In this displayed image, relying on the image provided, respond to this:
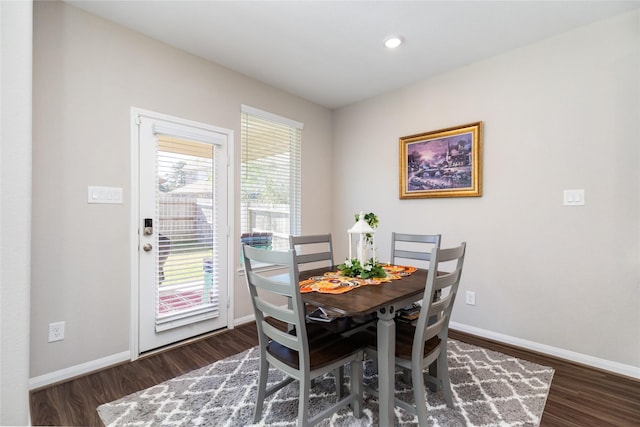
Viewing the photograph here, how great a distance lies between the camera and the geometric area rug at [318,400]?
1.65 metres

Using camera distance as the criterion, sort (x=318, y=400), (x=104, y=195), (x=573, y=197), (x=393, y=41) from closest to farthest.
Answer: (x=318, y=400), (x=104, y=195), (x=573, y=197), (x=393, y=41)

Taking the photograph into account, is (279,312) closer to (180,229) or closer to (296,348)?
(296,348)

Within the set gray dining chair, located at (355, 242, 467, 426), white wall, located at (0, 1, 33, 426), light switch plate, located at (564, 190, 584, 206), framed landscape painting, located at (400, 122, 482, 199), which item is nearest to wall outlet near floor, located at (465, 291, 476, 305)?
framed landscape painting, located at (400, 122, 482, 199)

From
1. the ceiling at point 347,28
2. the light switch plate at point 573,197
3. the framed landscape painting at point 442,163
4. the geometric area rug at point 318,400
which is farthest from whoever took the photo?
the framed landscape painting at point 442,163

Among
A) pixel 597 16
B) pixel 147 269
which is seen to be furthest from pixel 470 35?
pixel 147 269

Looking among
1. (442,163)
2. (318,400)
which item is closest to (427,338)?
(318,400)

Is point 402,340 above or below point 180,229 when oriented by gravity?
below

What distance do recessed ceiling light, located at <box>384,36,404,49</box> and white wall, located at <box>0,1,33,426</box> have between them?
2325 millimetres

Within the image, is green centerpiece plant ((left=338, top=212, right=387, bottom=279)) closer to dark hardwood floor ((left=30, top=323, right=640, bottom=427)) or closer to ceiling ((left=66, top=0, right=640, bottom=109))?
dark hardwood floor ((left=30, top=323, right=640, bottom=427))

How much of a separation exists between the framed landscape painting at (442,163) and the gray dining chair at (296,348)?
2080 mm

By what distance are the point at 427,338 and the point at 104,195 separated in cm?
246

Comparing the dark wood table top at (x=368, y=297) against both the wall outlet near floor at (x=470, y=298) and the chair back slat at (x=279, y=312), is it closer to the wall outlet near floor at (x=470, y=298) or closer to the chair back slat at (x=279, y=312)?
the chair back slat at (x=279, y=312)

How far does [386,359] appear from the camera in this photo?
1440 mm

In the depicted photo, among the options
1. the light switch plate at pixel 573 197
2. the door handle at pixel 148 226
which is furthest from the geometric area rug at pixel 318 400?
the light switch plate at pixel 573 197
